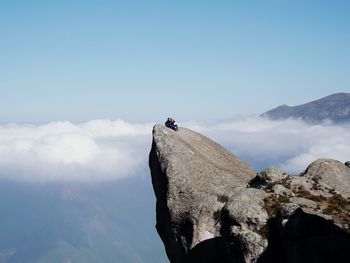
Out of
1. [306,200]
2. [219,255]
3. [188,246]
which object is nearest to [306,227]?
[306,200]

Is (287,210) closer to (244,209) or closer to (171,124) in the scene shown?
(244,209)

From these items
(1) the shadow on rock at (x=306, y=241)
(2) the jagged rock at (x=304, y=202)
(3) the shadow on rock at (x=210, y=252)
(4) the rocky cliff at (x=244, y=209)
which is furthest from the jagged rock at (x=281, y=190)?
(3) the shadow on rock at (x=210, y=252)

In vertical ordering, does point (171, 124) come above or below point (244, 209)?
above

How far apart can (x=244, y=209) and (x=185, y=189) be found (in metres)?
6.56

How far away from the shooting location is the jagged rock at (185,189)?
108 ft

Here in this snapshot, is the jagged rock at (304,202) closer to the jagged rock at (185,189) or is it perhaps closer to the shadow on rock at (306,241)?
the shadow on rock at (306,241)

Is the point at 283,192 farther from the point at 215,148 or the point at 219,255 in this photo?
the point at 215,148

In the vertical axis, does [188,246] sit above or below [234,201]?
below

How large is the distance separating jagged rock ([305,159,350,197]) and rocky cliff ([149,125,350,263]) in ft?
0.26

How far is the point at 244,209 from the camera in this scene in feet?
97.2

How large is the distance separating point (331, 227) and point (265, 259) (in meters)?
5.17

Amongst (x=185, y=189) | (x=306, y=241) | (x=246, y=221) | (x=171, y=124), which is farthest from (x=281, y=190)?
(x=171, y=124)

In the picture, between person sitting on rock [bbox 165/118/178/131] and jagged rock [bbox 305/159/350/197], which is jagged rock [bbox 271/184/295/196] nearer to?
jagged rock [bbox 305/159/350/197]

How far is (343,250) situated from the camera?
2222 cm
